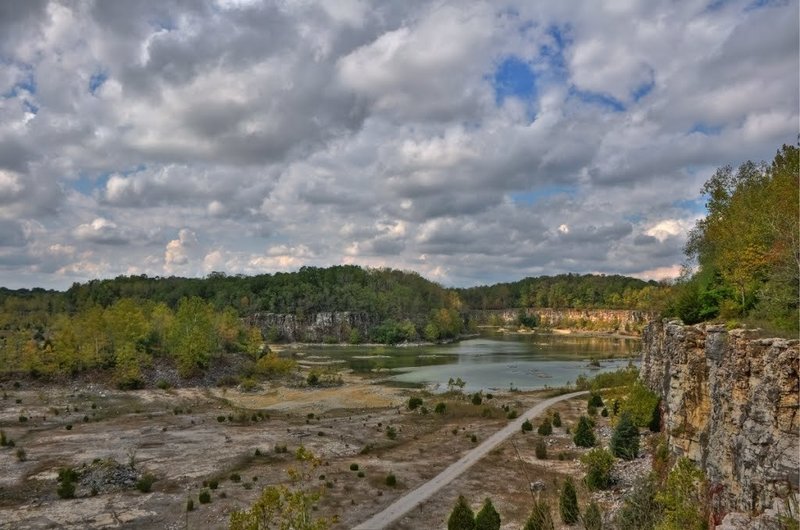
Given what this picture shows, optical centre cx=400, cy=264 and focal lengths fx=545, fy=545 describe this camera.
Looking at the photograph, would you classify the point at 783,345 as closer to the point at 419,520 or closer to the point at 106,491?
the point at 419,520

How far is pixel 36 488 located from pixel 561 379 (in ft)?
251

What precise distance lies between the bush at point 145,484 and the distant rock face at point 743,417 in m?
30.1

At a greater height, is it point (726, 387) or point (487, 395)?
point (726, 387)

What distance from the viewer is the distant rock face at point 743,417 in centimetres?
1528

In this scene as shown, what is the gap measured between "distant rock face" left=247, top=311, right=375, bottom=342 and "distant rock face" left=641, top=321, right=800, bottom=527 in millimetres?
167954

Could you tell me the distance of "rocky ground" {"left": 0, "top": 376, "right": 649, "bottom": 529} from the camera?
29.9 meters

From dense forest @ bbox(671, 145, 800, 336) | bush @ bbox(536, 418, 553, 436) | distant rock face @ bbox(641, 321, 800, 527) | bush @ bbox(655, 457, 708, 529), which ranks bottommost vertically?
bush @ bbox(536, 418, 553, 436)

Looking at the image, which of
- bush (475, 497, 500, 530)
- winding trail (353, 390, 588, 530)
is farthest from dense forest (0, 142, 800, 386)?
winding trail (353, 390, 588, 530)

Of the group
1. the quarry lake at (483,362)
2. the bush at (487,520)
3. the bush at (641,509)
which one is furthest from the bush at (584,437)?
the quarry lake at (483,362)

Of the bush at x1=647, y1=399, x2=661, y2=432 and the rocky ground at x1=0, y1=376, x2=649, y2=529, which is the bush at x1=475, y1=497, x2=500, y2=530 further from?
the bush at x1=647, y1=399, x2=661, y2=432

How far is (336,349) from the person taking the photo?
165 metres

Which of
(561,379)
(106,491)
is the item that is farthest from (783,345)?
(561,379)

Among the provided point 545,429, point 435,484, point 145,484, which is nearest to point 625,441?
point 545,429

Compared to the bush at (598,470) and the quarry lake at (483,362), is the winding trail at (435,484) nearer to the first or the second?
the bush at (598,470)
